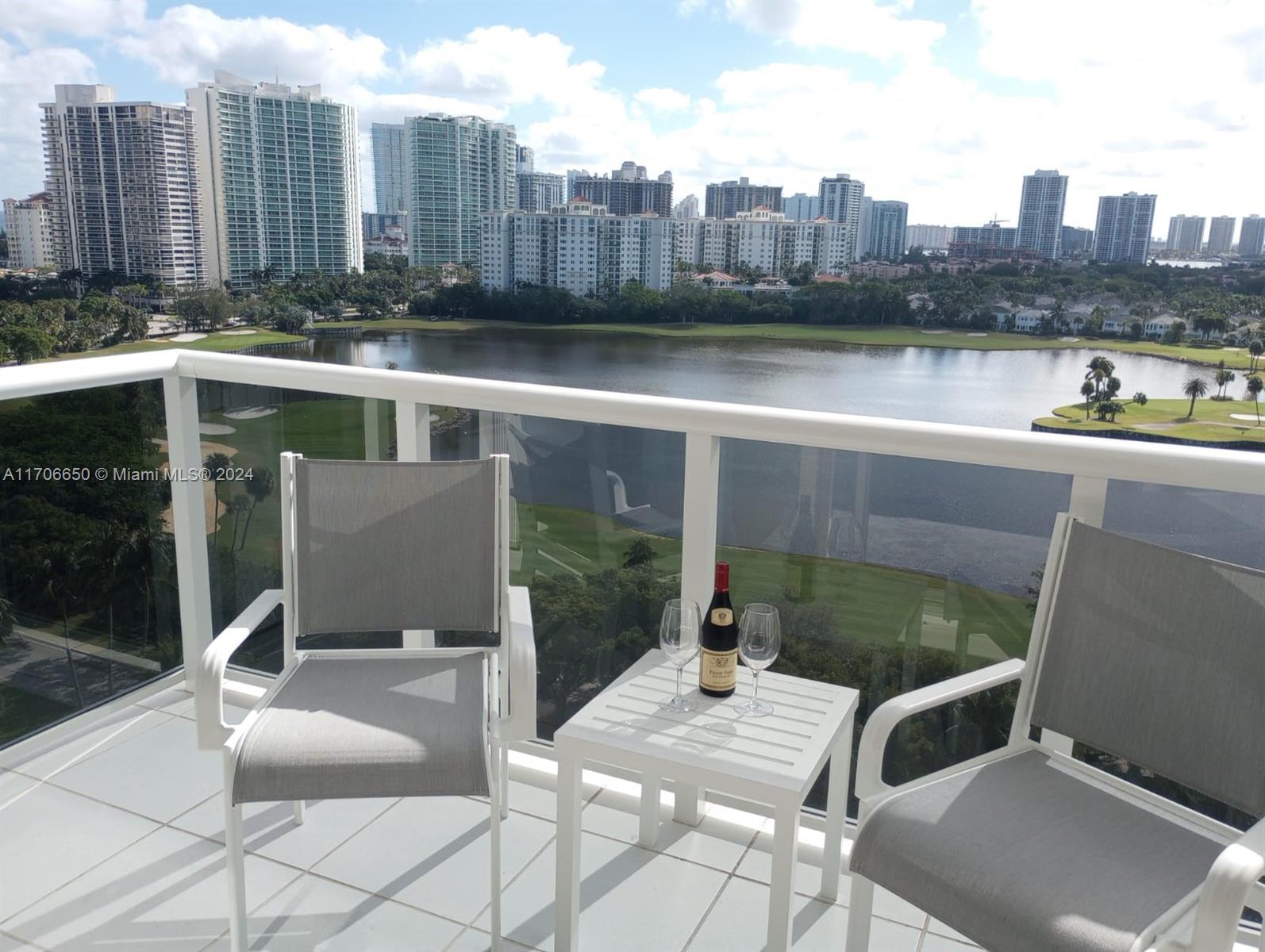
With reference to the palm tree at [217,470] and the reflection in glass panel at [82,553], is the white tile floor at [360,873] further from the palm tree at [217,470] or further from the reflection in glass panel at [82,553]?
the palm tree at [217,470]

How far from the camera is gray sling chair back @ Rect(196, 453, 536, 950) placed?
6.07ft

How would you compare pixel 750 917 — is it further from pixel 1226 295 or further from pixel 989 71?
pixel 989 71

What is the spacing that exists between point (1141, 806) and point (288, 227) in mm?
14163

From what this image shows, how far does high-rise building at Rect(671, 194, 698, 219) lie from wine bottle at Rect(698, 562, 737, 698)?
11.8m

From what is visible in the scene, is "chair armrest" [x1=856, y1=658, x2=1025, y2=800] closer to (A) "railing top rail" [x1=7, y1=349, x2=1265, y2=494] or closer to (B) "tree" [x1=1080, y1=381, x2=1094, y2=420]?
(A) "railing top rail" [x1=7, y1=349, x2=1265, y2=494]

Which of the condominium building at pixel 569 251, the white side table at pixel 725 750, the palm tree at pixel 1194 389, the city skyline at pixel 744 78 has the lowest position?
the white side table at pixel 725 750

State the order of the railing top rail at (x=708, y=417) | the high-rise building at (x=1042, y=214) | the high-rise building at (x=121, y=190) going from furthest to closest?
1. the high-rise building at (x=121, y=190)
2. the high-rise building at (x=1042, y=214)
3. the railing top rail at (x=708, y=417)

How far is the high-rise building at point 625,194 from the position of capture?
1360cm

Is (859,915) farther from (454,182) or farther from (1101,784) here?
(454,182)

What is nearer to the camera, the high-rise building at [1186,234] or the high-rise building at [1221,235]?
the high-rise building at [1186,234]

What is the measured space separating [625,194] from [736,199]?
177 cm

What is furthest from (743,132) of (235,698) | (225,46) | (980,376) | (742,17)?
(235,698)

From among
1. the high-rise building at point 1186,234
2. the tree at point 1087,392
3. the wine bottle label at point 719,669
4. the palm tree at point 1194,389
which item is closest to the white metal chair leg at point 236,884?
the wine bottle label at point 719,669

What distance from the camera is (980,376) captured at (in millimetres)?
10250
